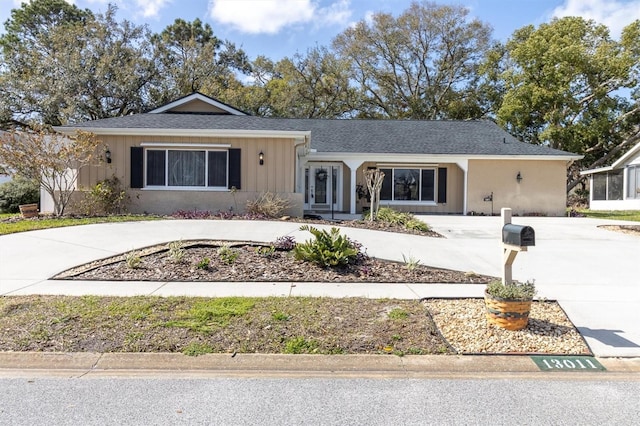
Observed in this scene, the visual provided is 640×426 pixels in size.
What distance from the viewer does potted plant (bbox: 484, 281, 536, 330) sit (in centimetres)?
439

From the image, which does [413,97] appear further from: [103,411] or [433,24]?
[103,411]

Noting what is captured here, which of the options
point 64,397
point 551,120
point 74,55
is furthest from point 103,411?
point 551,120

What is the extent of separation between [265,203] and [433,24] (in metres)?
26.9

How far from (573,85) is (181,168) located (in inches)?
1090

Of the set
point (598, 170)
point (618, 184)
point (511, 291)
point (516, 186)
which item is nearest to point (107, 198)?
point (511, 291)

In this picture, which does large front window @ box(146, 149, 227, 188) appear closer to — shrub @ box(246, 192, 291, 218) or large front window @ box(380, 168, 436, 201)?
shrub @ box(246, 192, 291, 218)

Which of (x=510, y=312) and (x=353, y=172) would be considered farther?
(x=353, y=172)

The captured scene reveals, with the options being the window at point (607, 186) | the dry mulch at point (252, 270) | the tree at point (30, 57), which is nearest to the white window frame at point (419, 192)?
the dry mulch at point (252, 270)

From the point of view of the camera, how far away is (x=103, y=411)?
10.1ft

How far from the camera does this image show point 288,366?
3842 mm

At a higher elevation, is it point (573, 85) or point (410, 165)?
point (573, 85)

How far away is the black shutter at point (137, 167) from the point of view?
14.7 meters

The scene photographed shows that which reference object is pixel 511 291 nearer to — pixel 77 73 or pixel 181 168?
pixel 181 168

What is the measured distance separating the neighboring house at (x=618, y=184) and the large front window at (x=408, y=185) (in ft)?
47.2
